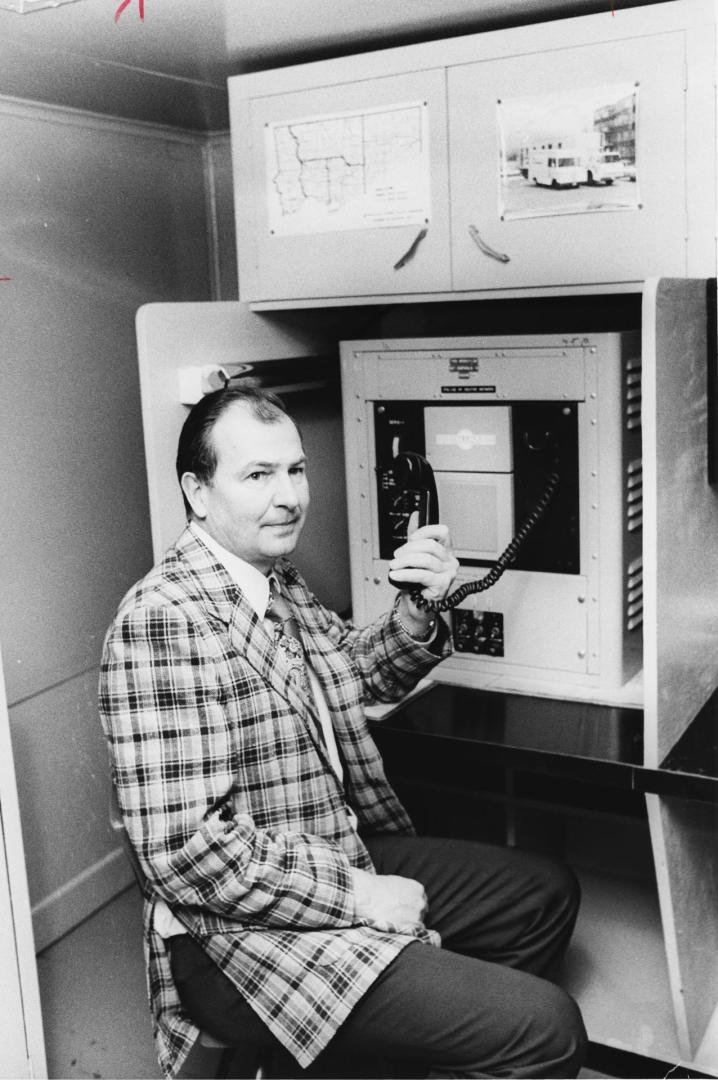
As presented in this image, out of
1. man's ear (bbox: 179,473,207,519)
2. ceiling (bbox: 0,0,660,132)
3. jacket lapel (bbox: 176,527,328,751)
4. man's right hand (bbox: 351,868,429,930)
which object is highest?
ceiling (bbox: 0,0,660,132)

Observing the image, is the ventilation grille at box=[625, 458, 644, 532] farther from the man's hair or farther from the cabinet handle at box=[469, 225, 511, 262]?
the man's hair

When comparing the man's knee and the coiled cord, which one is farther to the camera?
the coiled cord

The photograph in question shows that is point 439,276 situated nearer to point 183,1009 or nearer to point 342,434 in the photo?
point 342,434

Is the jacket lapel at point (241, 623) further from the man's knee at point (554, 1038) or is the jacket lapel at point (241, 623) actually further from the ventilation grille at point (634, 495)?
the ventilation grille at point (634, 495)

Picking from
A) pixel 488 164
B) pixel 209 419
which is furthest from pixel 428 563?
pixel 488 164

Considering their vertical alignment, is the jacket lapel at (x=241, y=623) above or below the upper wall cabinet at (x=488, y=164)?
below

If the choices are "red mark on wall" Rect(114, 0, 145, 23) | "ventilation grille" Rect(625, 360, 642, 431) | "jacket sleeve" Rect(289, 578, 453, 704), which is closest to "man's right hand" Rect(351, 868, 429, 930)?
→ "jacket sleeve" Rect(289, 578, 453, 704)

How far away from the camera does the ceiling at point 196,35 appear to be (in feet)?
5.51

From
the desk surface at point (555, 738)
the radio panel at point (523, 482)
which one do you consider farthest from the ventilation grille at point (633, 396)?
the desk surface at point (555, 738)

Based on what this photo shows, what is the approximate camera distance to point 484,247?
1920 mm

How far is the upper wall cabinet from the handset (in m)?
0.31

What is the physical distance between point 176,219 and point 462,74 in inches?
41.8

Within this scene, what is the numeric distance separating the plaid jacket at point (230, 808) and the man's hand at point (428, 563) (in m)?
0.27

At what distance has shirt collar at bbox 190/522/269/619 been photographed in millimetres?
1730
